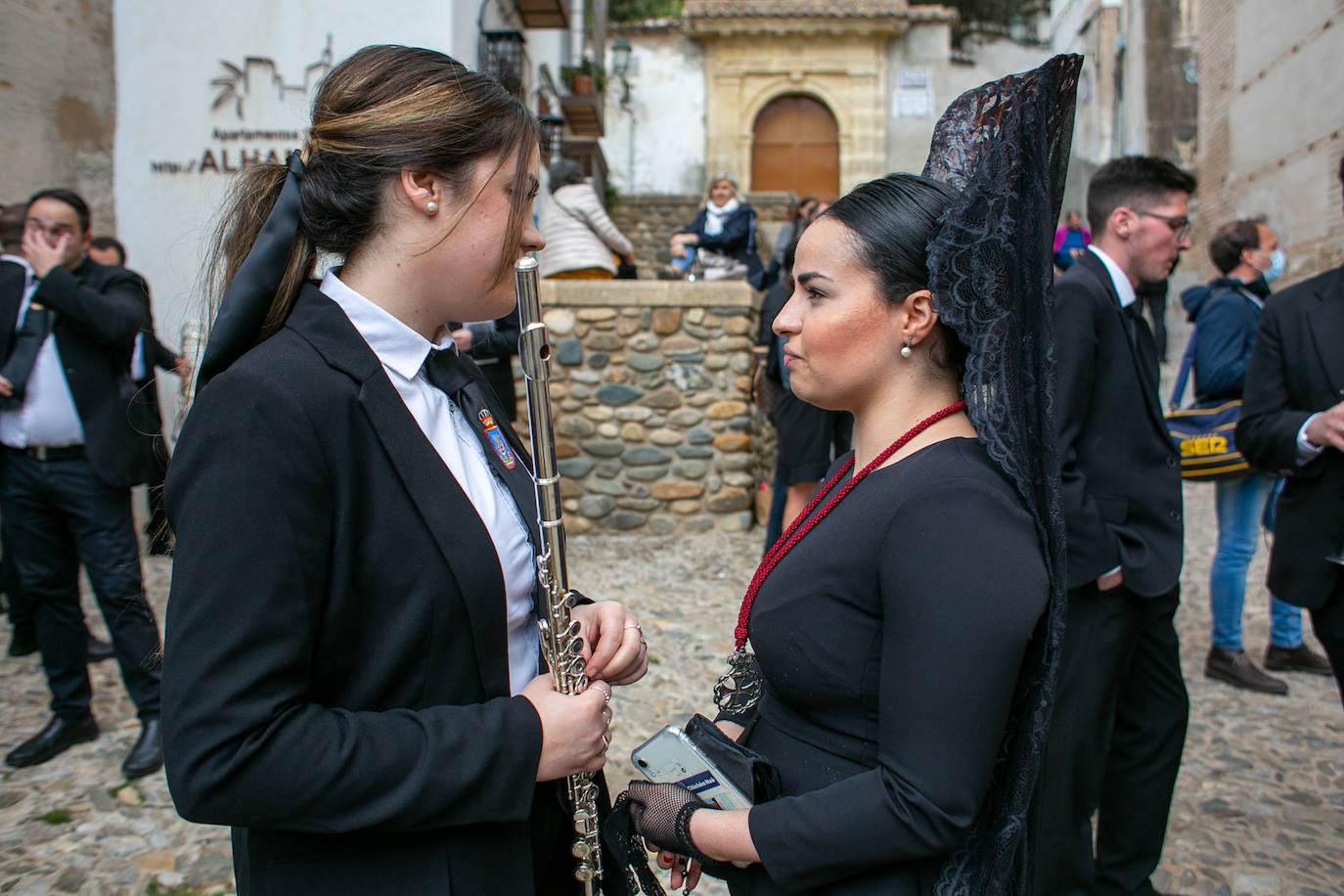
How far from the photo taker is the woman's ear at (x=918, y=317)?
4.57 feet

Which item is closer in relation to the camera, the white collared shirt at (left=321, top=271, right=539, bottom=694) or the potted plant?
the white collared shirt at (left=321, top=271, right=539, bottom=694)

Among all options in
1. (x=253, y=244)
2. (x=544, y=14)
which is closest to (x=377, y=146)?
(x=253, y=244)

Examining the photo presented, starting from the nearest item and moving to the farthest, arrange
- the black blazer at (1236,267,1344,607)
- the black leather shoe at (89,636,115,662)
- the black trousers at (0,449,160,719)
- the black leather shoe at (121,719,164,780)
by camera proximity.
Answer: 1. the black blazer at (1236,267,1344,607)
2. the black leather shoe at (121,719,164,780)
3. the black trousers at (0,449,160,719)
4. the black leather shoe at (89,636,115,662)

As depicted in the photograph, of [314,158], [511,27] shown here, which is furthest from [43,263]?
[511,27]

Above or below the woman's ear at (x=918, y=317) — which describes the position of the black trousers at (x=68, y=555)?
below

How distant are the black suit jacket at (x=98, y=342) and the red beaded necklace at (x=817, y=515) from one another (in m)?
3.14

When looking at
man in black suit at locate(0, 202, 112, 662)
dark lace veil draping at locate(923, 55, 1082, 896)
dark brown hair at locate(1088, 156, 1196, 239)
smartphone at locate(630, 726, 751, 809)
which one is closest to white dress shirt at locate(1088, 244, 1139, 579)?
dark brown hair at locate(1088, 156, 1196, 239)

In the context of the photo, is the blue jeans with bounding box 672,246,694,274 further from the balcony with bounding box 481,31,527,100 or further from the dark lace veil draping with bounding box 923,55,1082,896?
the dark lace veil draping with bounding box 923,55,1082,896

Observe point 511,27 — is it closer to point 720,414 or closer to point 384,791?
point 720,414

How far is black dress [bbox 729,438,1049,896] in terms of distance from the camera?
119 cm

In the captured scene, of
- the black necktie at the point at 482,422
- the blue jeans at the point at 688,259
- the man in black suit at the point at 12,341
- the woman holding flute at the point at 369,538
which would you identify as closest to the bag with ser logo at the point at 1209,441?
the black necktie at the point at 482,422

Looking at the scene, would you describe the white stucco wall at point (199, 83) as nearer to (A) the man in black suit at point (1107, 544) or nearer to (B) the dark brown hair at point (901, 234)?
(A) the man in black suit at point (1107, 544)

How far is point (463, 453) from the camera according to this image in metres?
1.38

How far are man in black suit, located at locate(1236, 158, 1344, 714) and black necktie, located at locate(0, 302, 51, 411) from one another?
459 centimetres
